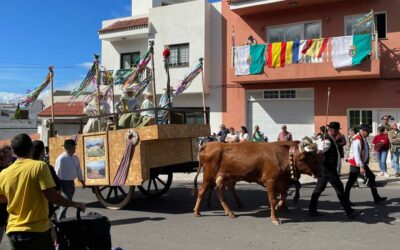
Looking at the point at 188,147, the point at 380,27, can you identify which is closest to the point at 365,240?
the point at 188,147

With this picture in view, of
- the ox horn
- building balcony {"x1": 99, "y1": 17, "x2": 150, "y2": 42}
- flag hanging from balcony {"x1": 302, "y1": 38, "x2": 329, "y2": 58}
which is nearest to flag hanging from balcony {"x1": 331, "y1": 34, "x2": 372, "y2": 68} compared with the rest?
flag hanging from balcony {"x1": 302, "y1": 38, "x2": 329, "y2": 58}

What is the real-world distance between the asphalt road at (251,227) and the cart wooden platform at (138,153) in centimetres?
76

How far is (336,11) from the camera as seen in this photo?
18.5 m

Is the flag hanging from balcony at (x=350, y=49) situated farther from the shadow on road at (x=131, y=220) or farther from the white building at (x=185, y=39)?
the shadow on road at (x=131, y=220)

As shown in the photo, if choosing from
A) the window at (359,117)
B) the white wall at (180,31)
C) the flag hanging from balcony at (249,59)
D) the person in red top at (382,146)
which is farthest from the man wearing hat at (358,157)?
the white wall at (180,31)

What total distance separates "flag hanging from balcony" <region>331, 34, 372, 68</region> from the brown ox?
33.2 feet

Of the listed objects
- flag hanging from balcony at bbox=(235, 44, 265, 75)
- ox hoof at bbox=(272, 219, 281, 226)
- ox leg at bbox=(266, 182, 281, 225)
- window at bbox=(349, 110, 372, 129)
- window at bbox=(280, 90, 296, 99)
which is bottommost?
ox hoof at bbox=(272, 219, 281, 226)

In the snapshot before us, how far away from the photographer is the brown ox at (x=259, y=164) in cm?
783

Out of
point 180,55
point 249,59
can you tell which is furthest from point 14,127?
point 249,59

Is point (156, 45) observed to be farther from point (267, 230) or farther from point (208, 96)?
point (267, 230)

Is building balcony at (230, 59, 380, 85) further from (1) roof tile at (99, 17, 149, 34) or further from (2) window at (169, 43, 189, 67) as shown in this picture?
(1) roof tile at (99, 17, 149, 34)

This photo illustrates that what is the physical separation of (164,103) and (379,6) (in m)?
11.8

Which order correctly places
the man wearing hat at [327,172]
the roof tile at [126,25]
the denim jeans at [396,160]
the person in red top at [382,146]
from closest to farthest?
the man wearing hat at [327,172]
the person in red top at [382,146]
the denim jeans at [396,160]
the roof tile at [126,25]

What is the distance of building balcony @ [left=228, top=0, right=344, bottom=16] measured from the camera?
18797mm
